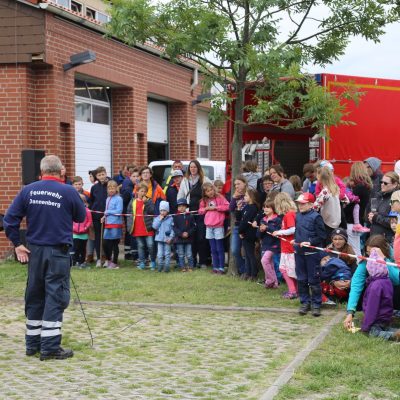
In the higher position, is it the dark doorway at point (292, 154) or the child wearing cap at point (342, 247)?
the dark doorway at point (292, 154)

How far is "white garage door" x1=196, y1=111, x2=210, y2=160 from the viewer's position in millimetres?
26172

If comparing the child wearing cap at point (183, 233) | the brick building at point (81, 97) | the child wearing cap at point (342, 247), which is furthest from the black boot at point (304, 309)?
the brick building at point (81, 97)

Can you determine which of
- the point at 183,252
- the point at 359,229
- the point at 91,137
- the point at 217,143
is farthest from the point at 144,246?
the point at 217,143

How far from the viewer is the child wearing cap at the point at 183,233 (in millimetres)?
14406

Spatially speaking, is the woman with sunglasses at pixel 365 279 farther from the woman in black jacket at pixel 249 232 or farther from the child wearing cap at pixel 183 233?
the child wearing cap at pixel 183 233

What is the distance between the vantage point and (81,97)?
18.5 m

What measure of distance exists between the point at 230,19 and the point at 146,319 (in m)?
5.55

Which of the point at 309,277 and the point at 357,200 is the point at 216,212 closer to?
the point at 357,200

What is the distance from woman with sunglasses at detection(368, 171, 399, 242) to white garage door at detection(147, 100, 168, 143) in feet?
39.3

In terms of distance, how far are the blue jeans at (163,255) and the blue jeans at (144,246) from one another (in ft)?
1.13

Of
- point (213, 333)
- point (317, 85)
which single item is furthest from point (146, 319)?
point (317, 85)

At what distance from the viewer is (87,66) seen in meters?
17.7

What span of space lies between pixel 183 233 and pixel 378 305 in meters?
6.09

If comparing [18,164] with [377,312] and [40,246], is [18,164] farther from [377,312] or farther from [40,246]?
[377,312]
